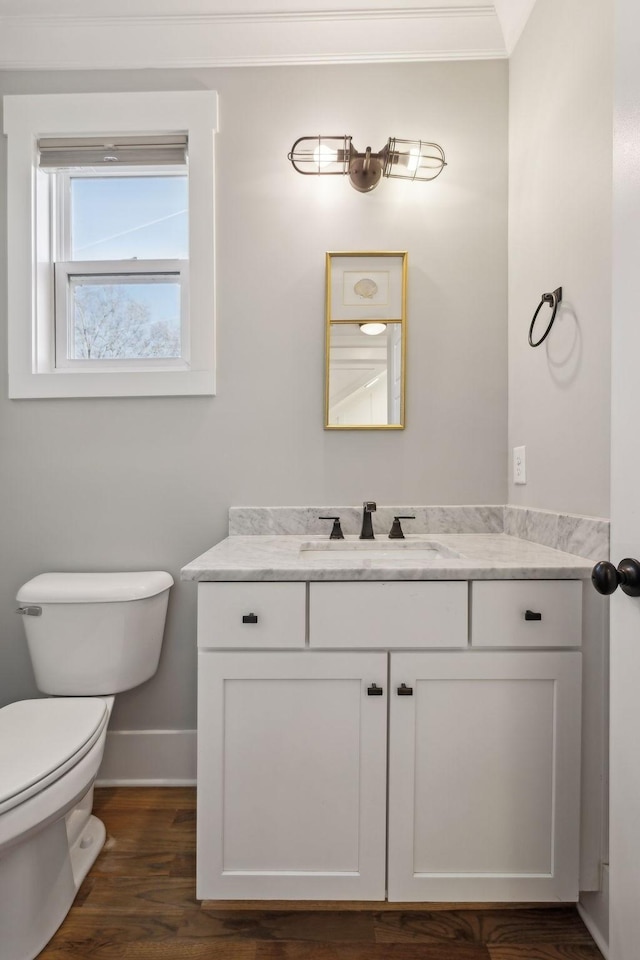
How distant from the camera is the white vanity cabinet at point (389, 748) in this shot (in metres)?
1.17

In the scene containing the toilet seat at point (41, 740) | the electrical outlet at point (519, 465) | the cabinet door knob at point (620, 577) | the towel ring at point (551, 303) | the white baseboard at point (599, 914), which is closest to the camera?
the cabinet door knob at point (620, 577)

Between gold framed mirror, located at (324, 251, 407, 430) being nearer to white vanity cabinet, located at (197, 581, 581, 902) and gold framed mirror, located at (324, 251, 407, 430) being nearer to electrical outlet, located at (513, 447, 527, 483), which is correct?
electrical outlet, located at (513, 447, 527, 483)

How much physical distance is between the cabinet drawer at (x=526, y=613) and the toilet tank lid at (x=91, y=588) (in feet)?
3.26

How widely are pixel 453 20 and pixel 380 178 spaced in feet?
1.84

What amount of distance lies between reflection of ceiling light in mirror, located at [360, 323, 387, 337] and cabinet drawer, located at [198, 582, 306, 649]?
0.96m

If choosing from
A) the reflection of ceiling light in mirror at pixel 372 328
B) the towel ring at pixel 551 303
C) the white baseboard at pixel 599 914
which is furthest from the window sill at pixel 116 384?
the white baseboard at pixel 599 914

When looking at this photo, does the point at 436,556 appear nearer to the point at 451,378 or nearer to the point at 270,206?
the point at 451,378

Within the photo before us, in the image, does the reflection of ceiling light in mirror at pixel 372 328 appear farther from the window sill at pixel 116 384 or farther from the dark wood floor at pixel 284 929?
the dark wood floor at pixel 284 929

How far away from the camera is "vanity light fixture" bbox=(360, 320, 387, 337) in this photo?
1.74 metres

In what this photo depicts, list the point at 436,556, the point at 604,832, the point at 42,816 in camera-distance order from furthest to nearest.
→ the point at 436,556, the point at 604,832, the point at 42,816

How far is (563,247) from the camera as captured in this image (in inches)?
54.2

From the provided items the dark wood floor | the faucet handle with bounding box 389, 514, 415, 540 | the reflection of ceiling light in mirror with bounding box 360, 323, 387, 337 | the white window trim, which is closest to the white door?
the dark wood floor

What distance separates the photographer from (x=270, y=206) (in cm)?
174

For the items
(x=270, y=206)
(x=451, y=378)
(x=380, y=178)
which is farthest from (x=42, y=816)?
(x=380, y=178)
